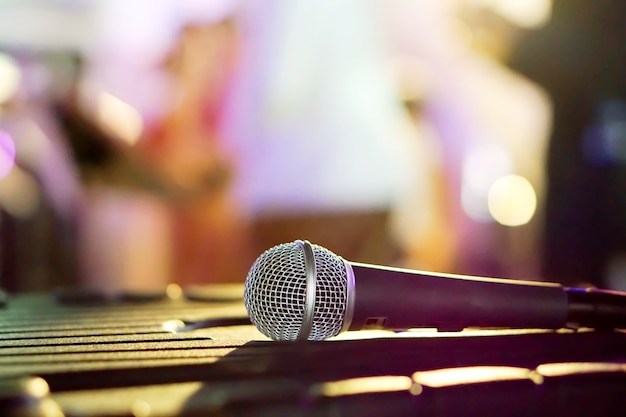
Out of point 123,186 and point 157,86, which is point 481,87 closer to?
point 157,86

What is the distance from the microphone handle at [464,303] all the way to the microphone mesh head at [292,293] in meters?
0.02

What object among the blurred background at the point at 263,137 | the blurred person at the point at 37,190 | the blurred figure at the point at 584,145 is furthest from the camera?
the blurred background at the point at 263,137

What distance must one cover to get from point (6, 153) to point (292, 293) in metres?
2.59

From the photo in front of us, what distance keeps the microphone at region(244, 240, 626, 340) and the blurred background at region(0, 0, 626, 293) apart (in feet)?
7.38

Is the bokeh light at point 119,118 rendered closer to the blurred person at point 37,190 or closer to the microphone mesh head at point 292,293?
the blurred person at point 37,190

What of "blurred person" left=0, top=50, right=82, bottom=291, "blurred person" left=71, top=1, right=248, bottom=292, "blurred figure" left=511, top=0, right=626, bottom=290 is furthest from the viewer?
"blurred person" left=71, top=1, right=248, bottom=292

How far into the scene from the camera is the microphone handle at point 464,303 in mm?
724

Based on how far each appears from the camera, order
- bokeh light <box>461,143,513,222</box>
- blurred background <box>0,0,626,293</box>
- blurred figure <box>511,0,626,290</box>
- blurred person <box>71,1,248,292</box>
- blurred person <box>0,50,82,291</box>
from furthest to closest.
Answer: bokeh light <box>461,143,513,222</box> < blurred person <box>71,1,248,292</box> < blurred background <box>0,0,626,293</box> < blurred person <box>0,50,82,291</box> < blurred figure <box>511,0,626,290</box>

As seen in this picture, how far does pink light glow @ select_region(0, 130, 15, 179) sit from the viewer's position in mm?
2842

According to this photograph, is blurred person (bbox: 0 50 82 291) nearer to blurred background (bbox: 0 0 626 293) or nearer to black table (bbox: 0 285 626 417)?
blurred background (bbox: 0 0 626 293)

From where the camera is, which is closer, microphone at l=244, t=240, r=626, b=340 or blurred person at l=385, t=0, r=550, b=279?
microphone at l=244, t=240, r=626, b=340

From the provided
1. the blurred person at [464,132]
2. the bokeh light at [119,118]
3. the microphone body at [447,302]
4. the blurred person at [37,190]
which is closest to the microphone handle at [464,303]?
the microphone body at [447,302]

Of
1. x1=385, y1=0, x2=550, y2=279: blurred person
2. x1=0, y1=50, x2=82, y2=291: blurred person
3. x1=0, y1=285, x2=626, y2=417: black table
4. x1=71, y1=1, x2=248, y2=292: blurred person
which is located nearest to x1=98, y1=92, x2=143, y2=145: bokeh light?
x1=71, y1=1, x2=248, y2=292: blurred person

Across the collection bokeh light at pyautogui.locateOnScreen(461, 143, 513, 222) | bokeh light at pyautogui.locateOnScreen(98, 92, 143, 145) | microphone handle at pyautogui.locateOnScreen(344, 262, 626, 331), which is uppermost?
bokeh light at pyautogui.locateOnScreen(98, 92, 143, 145)
